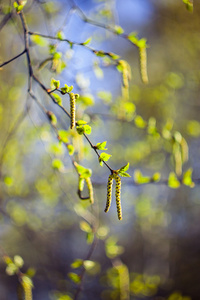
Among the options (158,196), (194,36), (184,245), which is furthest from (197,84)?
(184,245)

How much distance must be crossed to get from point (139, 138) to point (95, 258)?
80.1 inches

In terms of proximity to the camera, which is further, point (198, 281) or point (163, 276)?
point (198, 281)

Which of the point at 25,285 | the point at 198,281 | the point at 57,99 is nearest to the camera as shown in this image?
the point at 57,99

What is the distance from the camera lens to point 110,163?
359 cm

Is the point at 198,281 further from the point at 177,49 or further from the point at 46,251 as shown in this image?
the point at 177,49

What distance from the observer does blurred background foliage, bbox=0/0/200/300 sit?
1803 millimetres

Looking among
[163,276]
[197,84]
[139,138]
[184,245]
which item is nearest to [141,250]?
[184,245]

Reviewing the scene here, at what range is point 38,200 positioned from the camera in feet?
9.65

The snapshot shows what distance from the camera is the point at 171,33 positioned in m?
4.08

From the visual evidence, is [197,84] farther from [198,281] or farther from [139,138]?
[198,281]

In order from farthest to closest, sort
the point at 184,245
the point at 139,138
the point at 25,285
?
1. the point at 184,245
2. the point at 139,138
3. the point at 25,285

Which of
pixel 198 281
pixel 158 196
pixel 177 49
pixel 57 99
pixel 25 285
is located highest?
pixel 177 49

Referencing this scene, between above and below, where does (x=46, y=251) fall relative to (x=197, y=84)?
below

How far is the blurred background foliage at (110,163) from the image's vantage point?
180cm
